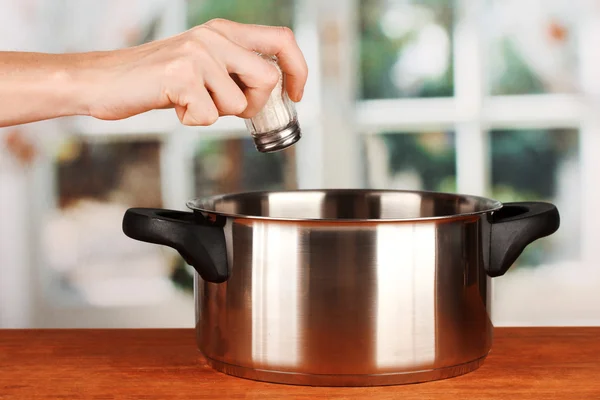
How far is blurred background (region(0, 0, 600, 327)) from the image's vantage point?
1.73 m

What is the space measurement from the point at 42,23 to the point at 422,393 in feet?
4.35

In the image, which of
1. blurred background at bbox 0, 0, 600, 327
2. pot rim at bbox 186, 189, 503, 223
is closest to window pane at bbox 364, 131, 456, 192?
blurred background at bbox 0, 0, 600, 327

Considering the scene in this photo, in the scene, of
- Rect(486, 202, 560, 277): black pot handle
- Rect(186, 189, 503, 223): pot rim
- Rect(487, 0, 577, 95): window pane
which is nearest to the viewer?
Rect(186, 189, 503, 223): pot rim

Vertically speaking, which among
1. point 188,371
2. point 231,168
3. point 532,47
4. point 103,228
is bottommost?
point 188,371

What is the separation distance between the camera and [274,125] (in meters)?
0.83

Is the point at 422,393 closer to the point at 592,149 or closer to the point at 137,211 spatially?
the point at 137,211

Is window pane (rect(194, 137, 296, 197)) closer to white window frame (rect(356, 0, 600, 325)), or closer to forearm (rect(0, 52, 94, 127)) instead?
white window frame (rect(356, 0, 600, 325))

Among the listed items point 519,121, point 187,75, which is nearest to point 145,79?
point 187,75

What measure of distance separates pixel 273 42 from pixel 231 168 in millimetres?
988

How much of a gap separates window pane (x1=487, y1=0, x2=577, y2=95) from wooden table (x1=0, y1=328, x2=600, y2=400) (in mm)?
844

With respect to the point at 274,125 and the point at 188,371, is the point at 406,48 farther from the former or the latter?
the point at 188,371

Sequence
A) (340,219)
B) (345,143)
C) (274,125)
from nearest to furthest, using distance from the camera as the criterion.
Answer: (340,219) < (274,125) < (345,143)

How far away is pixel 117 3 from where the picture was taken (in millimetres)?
1754

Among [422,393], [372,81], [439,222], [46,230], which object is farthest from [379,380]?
[46,230]
